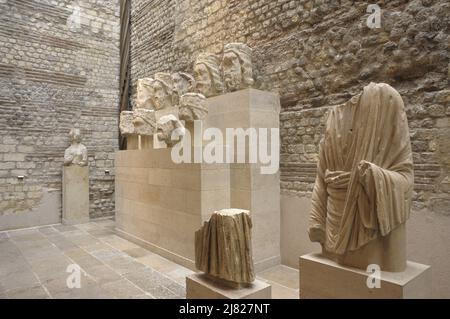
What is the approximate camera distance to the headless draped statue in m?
1.95

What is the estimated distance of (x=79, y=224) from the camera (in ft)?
22.8

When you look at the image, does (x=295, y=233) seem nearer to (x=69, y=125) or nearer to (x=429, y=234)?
(x=429, y=234)

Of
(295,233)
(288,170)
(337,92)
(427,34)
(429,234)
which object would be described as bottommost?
(295,233)

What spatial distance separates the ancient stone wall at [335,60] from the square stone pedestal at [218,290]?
6.25ft

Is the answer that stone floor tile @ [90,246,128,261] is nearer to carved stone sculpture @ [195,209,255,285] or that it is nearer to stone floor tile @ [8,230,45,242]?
stone floor tile @ [8,230,45,242]

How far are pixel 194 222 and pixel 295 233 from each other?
1.36m

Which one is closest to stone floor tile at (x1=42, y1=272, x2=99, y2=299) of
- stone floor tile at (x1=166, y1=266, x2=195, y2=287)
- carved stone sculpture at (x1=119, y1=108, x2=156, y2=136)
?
stone floor tile at (x1=166, y1=266, x2=195, y2=287)

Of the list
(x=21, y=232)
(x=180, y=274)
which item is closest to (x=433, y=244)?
(x=180, y=274)

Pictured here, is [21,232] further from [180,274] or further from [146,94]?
[180,274]

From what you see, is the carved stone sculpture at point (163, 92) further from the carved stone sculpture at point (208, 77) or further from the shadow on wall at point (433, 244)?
the shadow on wall at point (433, 244)

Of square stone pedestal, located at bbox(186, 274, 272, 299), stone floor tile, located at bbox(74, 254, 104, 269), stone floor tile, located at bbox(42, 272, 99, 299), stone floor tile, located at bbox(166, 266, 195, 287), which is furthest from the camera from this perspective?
stone floor tile, located at bbox(74, 254, 104, 269)

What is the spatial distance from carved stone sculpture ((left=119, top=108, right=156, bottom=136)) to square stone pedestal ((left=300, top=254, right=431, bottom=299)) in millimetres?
3760

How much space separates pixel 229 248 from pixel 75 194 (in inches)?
229

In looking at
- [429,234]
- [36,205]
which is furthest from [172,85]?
[429,234]
